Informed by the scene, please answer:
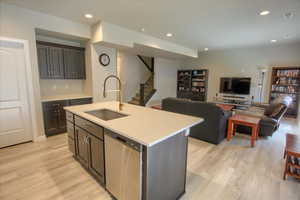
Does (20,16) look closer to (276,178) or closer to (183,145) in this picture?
(183,145)

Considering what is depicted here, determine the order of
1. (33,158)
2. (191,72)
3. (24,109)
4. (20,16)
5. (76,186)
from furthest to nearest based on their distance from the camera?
1. (191,72)
2. (24,109)
3. (20,16)
4. (33,158)
5. (76,186)

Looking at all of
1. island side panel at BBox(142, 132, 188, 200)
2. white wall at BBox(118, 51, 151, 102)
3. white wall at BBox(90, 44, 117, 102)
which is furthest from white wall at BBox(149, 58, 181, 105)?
island side panel at BBox(142, 132, 188, 200)

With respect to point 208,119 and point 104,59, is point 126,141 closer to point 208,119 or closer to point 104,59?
point 208,119

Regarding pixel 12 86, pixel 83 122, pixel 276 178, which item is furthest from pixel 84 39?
pixel 276 178

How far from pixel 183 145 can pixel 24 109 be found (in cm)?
338

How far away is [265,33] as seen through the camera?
4438 mm

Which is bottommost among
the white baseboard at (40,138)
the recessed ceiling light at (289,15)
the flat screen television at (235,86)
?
the white baseboard at (40,138)

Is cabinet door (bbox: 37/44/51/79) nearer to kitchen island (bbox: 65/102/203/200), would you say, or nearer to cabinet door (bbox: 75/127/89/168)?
cabinet door (bbox: 75/127/89/168)

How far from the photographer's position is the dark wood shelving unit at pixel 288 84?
545cm

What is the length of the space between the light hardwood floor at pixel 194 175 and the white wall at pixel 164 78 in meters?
4.66

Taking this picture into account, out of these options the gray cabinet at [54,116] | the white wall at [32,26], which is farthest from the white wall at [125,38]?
the gray cabinet at [54,116]

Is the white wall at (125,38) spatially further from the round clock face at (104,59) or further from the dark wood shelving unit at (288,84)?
the dark wood shelving unit at (288,84)

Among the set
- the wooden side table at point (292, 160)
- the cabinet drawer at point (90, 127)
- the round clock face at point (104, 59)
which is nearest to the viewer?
the cabinet drawer at point (90, 127)

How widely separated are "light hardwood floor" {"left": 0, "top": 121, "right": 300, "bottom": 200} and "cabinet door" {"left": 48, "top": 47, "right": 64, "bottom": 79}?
1.74m
